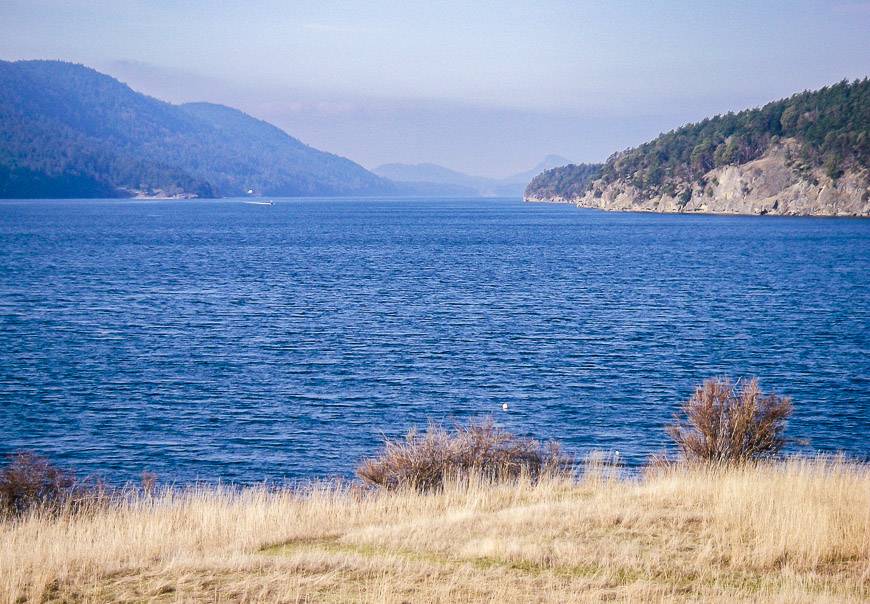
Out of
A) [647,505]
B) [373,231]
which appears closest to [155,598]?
[647,505]

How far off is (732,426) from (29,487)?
1347 centimetres

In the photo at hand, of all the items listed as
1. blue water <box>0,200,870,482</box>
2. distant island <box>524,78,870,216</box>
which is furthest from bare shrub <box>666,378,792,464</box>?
distant island <box>524,78,870,216</box>

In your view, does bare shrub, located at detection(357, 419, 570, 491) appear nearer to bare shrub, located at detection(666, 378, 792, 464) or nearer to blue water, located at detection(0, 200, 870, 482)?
bare shrub, located at detection(666, 378, 792, 464)

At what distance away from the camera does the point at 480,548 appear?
409 inches

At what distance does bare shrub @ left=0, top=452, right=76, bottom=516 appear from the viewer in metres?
15.7

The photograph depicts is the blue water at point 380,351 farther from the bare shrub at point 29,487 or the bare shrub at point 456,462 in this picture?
the bare shrub at point 456,462

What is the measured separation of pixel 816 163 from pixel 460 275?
119m

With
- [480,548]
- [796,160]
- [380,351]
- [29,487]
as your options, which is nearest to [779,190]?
[796,160]

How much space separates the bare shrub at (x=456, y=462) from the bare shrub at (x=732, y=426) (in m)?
2.82

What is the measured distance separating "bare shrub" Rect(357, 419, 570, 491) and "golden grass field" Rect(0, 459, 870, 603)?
178 cm

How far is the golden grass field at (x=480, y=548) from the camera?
902cm

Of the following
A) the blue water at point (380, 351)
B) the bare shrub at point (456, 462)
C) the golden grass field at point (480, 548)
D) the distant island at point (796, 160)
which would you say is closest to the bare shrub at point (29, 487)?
the golden grass field at point (480, 548)

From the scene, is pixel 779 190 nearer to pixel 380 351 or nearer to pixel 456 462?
pixel 380 351


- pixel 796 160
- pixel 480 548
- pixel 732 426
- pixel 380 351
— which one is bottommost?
pixel 380 351
